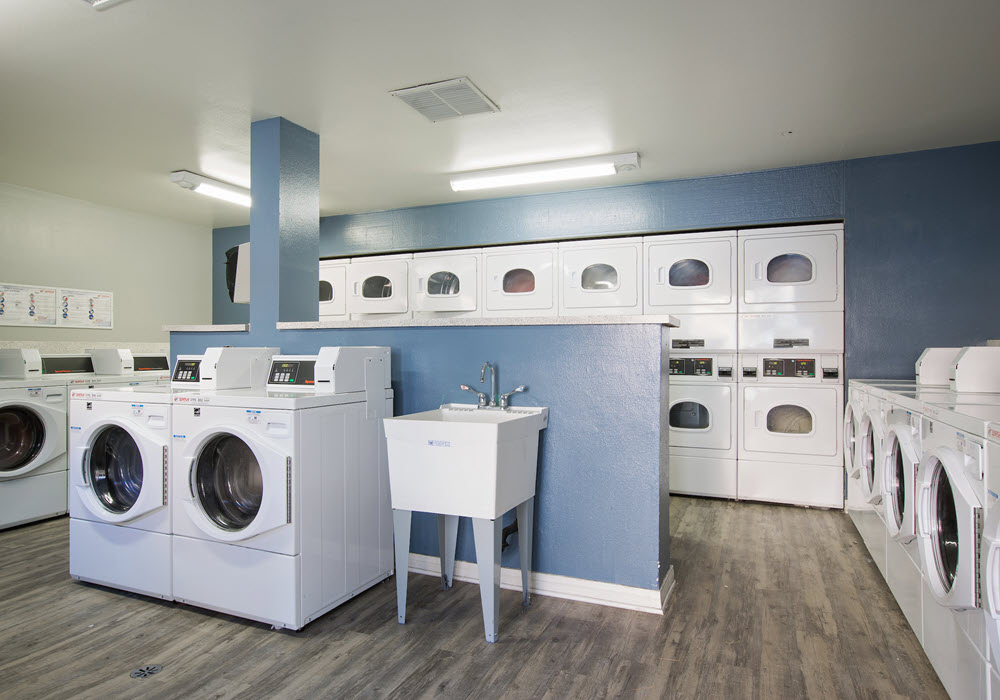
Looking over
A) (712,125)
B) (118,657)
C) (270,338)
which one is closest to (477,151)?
(712,125)

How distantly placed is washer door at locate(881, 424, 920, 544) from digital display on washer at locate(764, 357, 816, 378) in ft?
6.03

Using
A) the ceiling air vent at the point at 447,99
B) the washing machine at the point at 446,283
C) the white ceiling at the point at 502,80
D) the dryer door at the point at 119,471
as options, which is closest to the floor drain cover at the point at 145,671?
the dryer door at the point at 119,471

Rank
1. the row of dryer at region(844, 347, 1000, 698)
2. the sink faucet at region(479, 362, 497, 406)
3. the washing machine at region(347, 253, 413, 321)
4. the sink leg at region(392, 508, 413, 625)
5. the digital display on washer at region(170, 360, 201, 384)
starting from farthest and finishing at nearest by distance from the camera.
Answer: the washing machine at region(347, 253, 413, 321) < the digital display on washer at region(170, 360, 201, 384) < the sink faucet at region(479, 362, 497, 406) < the sink leg at region(392, 508, 413, 625) < the row of dryer at region(844, 347, 1000, 698)

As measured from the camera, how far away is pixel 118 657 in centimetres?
220

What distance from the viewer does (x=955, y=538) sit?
1823 millimetres

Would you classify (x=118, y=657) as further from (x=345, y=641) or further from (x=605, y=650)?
(x=605, y=650)

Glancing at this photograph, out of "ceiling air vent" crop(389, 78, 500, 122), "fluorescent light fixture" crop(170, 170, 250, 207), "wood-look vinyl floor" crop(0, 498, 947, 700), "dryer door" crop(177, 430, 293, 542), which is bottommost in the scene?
"wood-look vinyl floor" crop(0, 498, 947, 700)

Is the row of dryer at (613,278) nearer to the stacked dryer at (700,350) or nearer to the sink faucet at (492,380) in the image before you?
the stacked dryer at (700,350)

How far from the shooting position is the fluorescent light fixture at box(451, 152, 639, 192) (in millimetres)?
4297

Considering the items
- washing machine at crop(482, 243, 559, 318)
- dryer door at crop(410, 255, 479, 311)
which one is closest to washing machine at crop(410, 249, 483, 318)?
dryer door at crop(410, 255, 479, 311)

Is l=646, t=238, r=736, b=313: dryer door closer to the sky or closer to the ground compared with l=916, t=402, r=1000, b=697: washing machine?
closer to the sky

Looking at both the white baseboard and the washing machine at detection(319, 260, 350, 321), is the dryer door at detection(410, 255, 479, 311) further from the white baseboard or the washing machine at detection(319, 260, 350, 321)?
the white baseboard

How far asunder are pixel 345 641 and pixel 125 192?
4648mm

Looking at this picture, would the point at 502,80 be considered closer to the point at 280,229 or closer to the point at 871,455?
the point at 280,229
